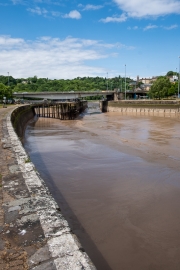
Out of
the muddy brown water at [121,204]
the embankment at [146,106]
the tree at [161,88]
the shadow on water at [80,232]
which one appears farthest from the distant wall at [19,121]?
the tree at [161,88]

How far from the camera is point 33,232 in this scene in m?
3.65

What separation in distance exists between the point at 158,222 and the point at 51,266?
3.72 meters

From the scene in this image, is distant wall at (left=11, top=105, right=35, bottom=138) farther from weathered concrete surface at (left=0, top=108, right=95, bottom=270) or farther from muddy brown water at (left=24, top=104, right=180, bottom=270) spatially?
weathered concrete surface at (left=0, top=108, right=95, bottom=270)

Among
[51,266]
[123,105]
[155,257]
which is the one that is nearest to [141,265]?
[155,257]

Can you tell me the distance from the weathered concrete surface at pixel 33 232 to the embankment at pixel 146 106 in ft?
180

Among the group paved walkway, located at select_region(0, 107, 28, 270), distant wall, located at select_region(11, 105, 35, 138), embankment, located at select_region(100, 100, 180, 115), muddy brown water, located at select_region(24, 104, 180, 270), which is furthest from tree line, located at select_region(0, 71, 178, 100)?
paved walkway, located at select_region(0, 107, 28, 270)

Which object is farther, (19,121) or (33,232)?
(19,121)

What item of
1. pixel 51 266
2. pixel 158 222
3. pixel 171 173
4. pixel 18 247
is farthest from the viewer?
pixel 171 173

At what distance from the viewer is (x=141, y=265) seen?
4.35 m

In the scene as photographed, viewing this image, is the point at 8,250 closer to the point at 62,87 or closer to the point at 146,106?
the point at 146,106

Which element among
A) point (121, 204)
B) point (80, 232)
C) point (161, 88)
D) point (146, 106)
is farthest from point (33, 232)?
point (161, 88)

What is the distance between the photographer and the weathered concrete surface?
2.98m

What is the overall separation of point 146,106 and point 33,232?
2416 inches

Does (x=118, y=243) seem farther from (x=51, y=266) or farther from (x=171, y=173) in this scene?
(x=171, y=173)
